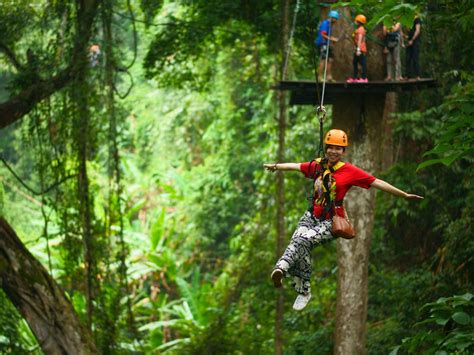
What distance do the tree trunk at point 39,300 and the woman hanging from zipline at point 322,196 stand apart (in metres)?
4.40

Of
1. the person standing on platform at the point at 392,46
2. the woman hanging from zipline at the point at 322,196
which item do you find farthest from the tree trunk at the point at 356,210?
the woman hanging from zipline at the point at 322,196

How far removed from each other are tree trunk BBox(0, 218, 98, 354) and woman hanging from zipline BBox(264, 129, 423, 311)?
4404mm

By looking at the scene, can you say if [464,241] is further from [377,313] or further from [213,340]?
[213,340]

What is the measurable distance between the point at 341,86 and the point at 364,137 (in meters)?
1.49

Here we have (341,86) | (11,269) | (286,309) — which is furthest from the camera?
(286,309)

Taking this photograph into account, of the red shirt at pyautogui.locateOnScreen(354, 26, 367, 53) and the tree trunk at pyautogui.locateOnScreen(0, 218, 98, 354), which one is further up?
the red shirt at pyautogui.locateOnScreen(354, 26, 367, 53)

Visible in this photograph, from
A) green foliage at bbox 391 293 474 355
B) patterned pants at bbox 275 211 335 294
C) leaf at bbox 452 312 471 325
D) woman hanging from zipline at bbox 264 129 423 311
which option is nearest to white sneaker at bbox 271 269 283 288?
woman hanging from zipline at bbox 264 129 423 311

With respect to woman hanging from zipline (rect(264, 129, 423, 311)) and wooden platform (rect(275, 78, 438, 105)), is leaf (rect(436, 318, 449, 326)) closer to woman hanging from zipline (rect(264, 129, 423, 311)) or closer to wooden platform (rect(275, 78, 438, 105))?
→ woman hanging from zipline (rect(264, 129, 423, 311))

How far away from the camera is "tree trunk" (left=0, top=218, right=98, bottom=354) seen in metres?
9.55

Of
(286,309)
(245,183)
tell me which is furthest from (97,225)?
(245,183)

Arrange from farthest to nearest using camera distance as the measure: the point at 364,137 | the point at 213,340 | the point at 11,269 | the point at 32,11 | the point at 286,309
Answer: the point at 286,309 < the point at 213,340 < the point at 32,11 < the point at 364,137 < the point at 11,269

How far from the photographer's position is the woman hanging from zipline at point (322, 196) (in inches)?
230

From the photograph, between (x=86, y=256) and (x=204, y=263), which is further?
(x=204, y=263)

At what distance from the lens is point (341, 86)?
8828 millimetres
